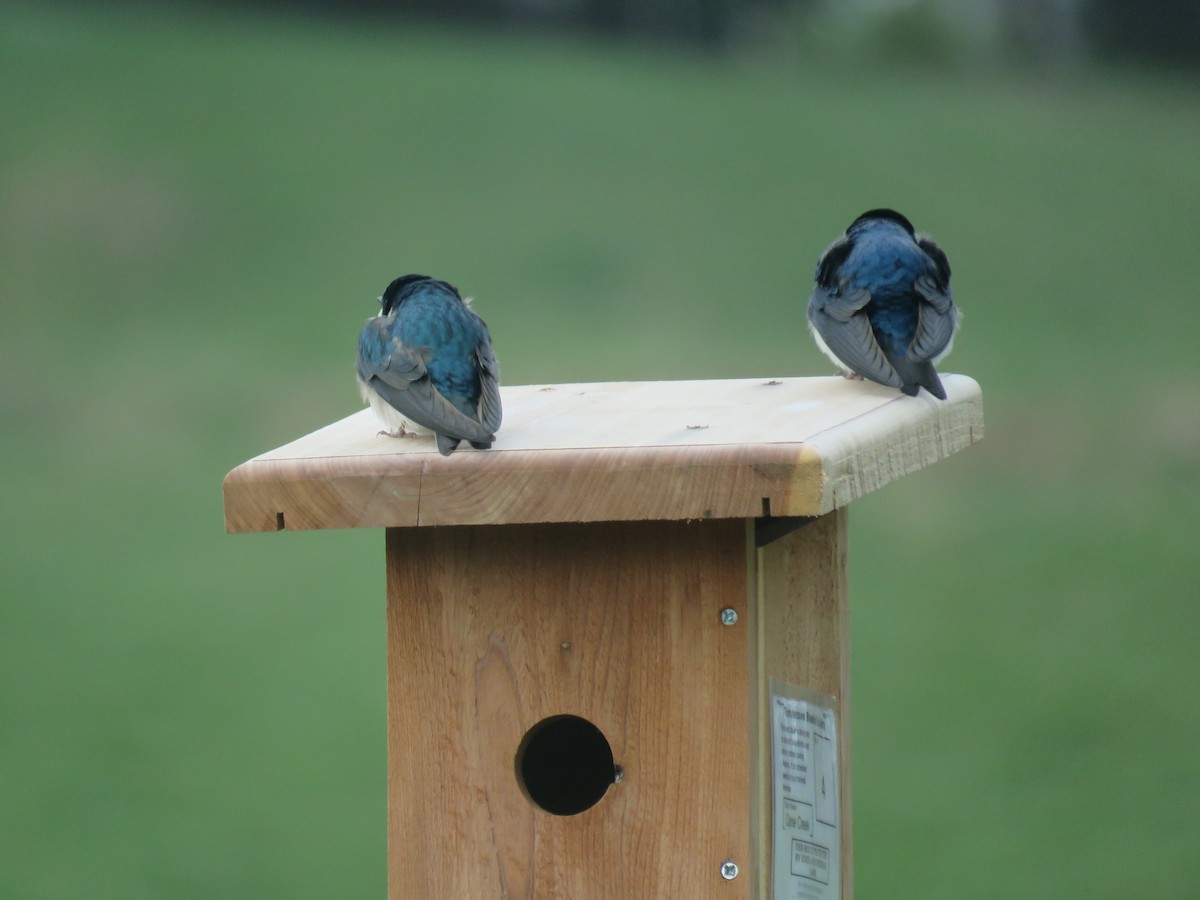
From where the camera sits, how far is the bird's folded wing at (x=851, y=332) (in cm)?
254

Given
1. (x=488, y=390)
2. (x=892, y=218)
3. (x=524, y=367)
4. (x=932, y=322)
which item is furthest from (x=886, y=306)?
(x=524, y=367)

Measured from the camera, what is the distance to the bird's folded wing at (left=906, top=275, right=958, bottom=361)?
257 cm

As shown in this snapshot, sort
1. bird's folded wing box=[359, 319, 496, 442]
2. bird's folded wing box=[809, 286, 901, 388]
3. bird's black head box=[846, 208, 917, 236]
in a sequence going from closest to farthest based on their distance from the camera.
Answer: bird's folded wing box=[359, 319, 496, 442], bird's folded wing box=[809, 286, 901, 388], bird's black head box=[846, 208, 917, 236]

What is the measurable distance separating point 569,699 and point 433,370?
504 mm

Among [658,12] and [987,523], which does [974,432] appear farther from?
[658,12]

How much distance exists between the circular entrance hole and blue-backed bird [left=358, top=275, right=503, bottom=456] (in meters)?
0.46

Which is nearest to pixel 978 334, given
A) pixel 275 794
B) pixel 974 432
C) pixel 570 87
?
pixel 570 87

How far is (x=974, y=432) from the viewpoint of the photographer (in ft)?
8.53

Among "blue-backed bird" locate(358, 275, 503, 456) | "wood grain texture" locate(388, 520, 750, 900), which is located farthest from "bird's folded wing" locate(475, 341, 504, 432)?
"wood grain texture" locate(388, 520, 750, 900)

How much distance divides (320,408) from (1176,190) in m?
6.48

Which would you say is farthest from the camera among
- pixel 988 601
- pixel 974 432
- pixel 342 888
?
pixel 988 601

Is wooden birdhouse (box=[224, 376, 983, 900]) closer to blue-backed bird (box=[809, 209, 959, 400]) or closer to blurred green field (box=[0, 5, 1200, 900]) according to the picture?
blue-backed bird (box=[809, 209, 959, 400])

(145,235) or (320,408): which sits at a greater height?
(145,235)

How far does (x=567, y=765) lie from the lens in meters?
2.54
